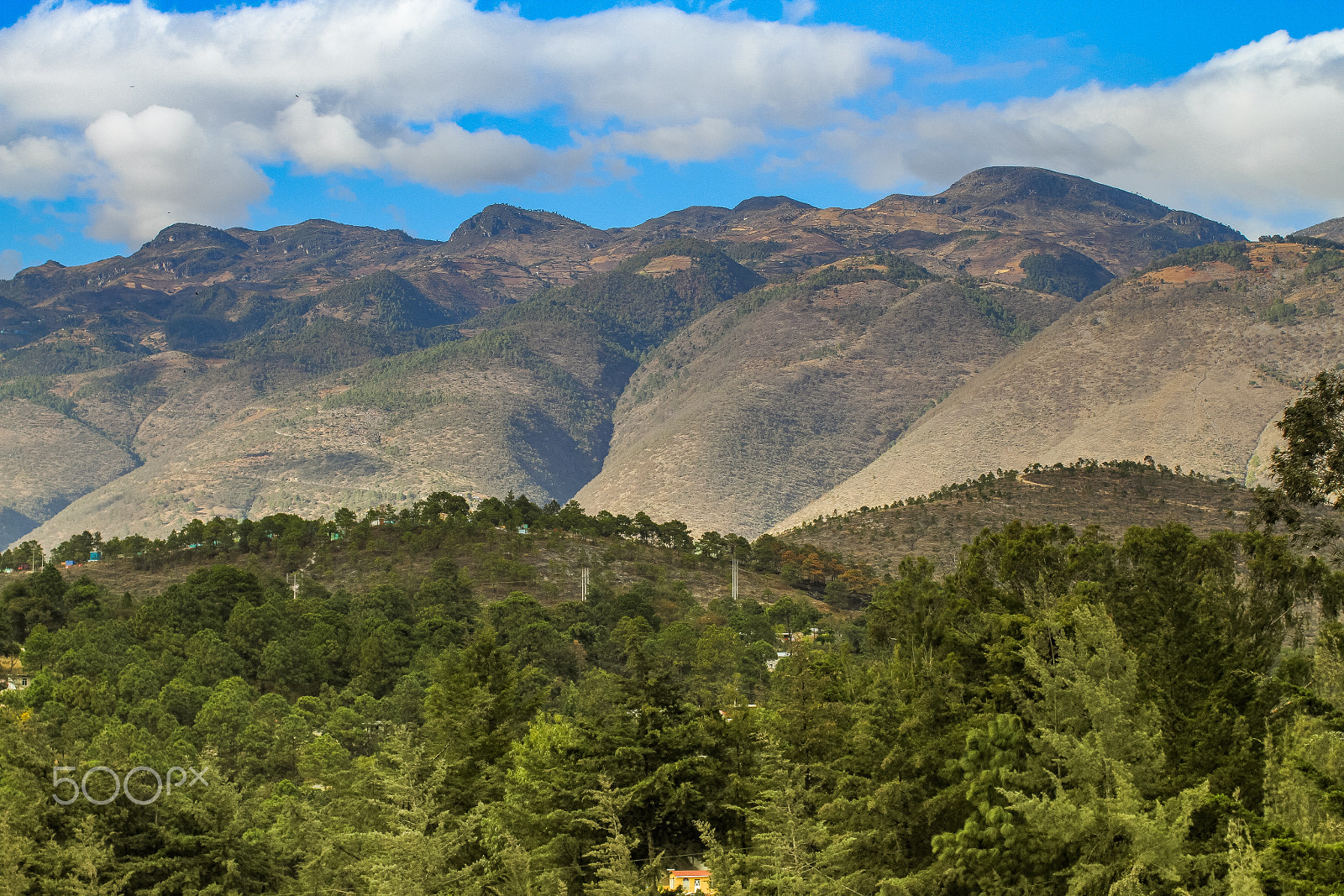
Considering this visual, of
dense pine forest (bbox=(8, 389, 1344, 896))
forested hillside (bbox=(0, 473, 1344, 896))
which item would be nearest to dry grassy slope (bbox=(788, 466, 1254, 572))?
forested hillside (bbox=(0, 473, 1344, 896))

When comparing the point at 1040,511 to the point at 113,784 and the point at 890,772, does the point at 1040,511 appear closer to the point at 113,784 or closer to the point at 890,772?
the point at 890,772

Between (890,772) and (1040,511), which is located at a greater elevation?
(1040,511)

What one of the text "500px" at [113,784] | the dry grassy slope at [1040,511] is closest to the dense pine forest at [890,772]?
the text "500px" at [113,784]

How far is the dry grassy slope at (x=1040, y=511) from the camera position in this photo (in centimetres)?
12269

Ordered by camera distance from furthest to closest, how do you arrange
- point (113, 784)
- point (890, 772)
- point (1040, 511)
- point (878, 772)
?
point (1040, 511) < point (113, 784) < point (878, 772) < point (890, 772)

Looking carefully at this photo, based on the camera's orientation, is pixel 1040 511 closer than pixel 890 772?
No

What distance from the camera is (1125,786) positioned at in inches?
1025

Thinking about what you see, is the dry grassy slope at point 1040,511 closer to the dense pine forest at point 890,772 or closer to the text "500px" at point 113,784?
the dense pine forest at point 890,772

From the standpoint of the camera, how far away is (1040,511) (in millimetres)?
128500

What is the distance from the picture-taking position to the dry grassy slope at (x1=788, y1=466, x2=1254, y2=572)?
123m

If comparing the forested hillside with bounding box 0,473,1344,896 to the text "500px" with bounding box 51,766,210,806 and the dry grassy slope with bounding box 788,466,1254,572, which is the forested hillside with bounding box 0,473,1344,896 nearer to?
the text "500px" with bounding box 51,766,210,806

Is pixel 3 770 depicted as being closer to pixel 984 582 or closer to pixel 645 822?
pixel 645 822

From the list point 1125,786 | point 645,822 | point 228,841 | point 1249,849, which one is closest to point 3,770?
point 228,841

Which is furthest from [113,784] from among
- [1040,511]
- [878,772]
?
[1040,511]
